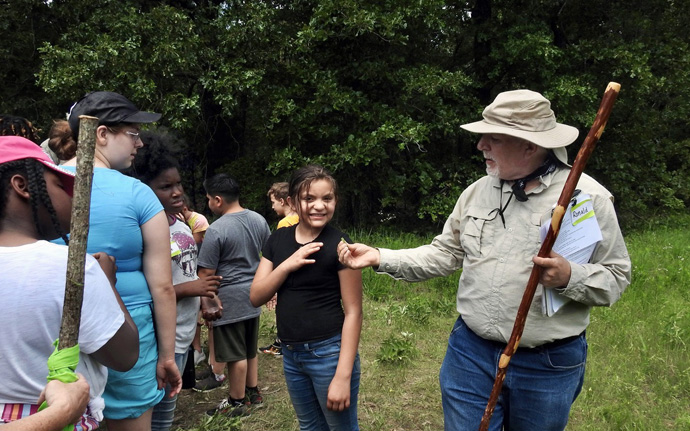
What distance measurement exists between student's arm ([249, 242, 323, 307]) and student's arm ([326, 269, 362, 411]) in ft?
0.59

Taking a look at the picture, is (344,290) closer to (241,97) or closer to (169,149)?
(169,149)

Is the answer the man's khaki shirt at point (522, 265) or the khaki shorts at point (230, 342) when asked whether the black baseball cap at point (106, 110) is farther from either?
the khaki shorts at point (230, 342)

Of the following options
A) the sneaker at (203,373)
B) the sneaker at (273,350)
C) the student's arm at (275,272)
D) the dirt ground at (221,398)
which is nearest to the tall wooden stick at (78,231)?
the student's arm at (275,272)

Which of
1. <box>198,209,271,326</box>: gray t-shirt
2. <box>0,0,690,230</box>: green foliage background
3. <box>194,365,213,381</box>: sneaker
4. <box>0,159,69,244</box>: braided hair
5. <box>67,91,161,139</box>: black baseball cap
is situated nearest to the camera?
<box>0,159,69,244</box>: braided hair

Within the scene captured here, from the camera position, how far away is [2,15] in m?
10.7

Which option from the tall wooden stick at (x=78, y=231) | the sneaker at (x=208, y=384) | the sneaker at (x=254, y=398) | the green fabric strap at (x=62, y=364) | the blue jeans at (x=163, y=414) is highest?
the tall wooden stick at (x=78, y=231)

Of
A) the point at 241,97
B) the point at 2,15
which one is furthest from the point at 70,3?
the point at 241,97

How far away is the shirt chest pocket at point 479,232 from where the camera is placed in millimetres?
2285

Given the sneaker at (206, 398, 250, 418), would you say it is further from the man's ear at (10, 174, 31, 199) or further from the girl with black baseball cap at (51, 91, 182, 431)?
the man's ear at (10, 174, 31, 199)

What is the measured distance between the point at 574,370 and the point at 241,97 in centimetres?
1034

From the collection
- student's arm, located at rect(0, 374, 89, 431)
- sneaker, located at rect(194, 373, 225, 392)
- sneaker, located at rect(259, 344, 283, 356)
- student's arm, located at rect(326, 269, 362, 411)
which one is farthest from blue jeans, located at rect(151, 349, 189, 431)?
sneaker, located at rect(259, 344, 283, 356)

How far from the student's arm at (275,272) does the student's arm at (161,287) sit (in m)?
0.43

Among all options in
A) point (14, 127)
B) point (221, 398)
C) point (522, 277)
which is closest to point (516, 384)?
point (522, 277)

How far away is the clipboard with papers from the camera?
2.00 metres
